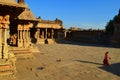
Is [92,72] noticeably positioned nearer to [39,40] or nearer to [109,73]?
[109,73]

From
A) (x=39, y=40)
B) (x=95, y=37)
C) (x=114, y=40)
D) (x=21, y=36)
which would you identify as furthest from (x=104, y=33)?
(x=21, y=36)

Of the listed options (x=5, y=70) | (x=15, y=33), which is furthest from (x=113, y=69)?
(x=15, y=33)

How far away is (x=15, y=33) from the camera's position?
66.6ft

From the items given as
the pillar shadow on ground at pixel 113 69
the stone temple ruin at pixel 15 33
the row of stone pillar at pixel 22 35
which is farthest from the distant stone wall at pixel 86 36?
the pillar shadow on ground at pixel 113 69

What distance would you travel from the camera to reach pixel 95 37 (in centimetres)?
4112

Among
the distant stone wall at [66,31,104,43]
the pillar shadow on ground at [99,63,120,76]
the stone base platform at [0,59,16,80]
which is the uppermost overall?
the distant stone wall at [66,31,104,43]

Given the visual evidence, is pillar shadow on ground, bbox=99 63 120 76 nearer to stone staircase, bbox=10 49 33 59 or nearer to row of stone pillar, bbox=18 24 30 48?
stone staircase, bbox=10 49 33 59

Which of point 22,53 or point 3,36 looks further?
point 22,53

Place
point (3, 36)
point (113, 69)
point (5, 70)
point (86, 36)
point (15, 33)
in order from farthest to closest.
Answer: point (86, 36) → point (15, 33) → point (113, 69) → point (3, 36) → point (5, 70)

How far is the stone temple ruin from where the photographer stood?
888 centimetres

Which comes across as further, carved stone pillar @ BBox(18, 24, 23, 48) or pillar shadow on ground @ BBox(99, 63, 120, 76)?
carved stone pillar @ BBox(18, 24, 23, 48)

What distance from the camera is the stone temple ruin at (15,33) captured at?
888 cm

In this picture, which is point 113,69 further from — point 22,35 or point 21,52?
point 22,35

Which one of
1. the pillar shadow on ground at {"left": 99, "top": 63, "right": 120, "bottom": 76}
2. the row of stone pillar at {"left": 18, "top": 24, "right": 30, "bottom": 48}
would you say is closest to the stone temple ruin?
the row of stone pillar at {"left": 18, "top": 24, "right": 30, "bottom": 48}
